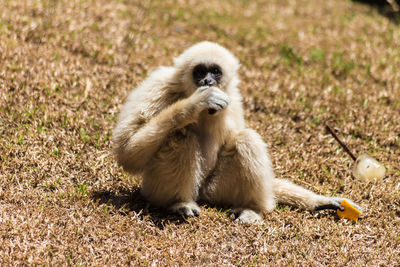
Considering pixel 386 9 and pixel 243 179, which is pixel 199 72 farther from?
pixel 386 9

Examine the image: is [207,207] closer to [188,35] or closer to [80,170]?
[80,170]

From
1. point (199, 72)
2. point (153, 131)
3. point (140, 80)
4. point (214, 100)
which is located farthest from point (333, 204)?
point (140, 80)

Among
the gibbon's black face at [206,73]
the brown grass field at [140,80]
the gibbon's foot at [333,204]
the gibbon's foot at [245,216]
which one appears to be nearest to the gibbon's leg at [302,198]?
the gibbon's foot at [333,204]

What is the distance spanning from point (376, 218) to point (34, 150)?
12.3ft

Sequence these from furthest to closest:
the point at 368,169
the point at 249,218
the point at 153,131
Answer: the point at 368,169 → the point at 249,218 → the point at 153,131

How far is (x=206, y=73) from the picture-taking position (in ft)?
15.8

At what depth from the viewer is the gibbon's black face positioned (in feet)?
15.5

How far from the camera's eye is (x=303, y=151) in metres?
6.32

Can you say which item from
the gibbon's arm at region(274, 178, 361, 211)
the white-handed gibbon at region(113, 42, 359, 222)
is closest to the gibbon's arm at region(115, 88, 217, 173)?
the white-handed gibbon at region(113, 42, 359, 222)

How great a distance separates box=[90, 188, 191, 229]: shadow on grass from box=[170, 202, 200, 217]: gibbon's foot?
6cm

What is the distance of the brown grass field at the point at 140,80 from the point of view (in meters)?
4.30

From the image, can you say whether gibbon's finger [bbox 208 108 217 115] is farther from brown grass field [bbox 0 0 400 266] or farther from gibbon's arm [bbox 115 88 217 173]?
brown grass field [bbox 0 0 400 266]

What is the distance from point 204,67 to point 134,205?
60.2 inches

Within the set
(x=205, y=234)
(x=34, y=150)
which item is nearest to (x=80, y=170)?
(x=34, y=150)
